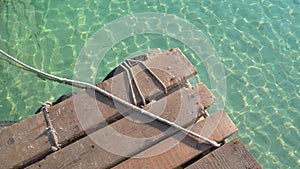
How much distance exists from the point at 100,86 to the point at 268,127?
3.35m

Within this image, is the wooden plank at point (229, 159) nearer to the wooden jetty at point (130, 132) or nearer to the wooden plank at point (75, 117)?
the wooden jetty at point (130, 132)

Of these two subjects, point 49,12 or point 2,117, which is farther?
point 49,12

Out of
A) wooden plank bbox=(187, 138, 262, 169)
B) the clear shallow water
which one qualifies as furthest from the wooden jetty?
the clear shallow water

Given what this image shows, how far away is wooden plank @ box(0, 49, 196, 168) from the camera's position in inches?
150

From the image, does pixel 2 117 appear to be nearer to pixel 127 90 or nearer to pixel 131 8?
pixel 127 90

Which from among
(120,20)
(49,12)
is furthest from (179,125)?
(49,12)

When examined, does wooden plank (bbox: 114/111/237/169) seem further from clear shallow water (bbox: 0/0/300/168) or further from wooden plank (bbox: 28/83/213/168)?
clear shallow water (bbox: 0/0/300/168)

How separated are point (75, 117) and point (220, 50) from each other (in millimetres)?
3919

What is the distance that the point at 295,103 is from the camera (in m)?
6.51

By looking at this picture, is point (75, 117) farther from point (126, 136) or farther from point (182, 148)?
point (182, 148)

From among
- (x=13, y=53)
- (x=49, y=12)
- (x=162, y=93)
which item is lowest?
(x=162, y=93)

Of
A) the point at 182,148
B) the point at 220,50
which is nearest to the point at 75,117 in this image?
the point at 182,148

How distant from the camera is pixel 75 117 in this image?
3.99 meters

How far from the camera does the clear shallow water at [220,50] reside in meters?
6.18
